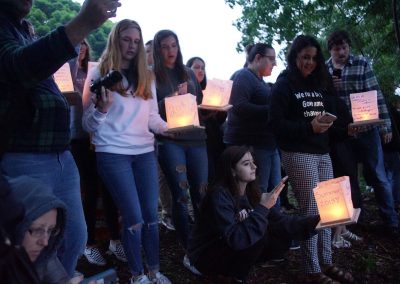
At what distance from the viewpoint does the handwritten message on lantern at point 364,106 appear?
3977 mm

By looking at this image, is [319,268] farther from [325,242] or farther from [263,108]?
[263,108]

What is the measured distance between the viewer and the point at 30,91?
6.68 feet

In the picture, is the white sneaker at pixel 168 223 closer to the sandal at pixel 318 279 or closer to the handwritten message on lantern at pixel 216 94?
the handwritten message on lantern at pixel 216 94

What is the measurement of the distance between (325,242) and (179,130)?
139cm

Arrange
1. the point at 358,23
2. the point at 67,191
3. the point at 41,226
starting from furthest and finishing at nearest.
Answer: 1. the point at 358,23
2. the point at 67,191
3. the point at 41,226

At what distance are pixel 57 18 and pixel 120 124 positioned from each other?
22.4 ft

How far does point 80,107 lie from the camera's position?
12.7 feet

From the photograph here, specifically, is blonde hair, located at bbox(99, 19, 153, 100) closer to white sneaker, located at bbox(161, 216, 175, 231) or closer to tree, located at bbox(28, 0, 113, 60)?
white sneaker, located at bbox(161, 216, 175, 231)

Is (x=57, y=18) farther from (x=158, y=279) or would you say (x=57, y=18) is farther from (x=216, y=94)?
(x=158, y=279)

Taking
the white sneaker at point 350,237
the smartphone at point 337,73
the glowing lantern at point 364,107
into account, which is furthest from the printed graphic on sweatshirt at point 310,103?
the white sneaker at point 350,237

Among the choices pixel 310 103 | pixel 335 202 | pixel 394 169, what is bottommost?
pixel 394 169

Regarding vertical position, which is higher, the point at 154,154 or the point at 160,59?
the point at 160,59

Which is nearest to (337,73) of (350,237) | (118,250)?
(350,237)

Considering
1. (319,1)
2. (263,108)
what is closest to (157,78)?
(263,108)
